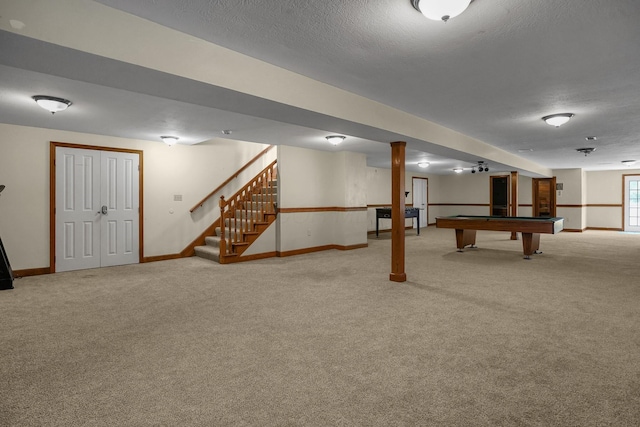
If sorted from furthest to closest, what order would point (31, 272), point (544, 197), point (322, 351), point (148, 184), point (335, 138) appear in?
point (544, 197) → point (148, 184) → point (335, 138) → point (31, 272) → point (322, 351)

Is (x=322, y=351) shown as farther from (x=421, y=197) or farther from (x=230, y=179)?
(x=421, y=197)

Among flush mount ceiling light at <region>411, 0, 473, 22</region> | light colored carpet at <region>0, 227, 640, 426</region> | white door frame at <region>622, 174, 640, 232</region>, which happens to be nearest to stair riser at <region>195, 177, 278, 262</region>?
light colored carpet at <region>0, 227, 640, 426</region>

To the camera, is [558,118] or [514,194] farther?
[514,194]

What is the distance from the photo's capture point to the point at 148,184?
22.8ft

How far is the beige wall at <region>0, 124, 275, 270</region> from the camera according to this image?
552 centimetres

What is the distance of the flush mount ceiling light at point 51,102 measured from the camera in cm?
404

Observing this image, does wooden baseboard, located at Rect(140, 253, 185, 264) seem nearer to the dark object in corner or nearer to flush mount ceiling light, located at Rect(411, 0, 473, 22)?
the dark object in corner

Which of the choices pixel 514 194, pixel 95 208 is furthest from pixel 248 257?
pixel 514 194

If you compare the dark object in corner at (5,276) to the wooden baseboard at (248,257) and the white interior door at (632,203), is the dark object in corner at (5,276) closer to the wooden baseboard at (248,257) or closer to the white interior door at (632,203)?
the wooden baseboard at (248,257)

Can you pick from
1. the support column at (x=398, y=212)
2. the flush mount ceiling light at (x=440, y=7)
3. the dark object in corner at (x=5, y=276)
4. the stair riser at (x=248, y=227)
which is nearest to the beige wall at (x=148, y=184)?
the stair riser at (x=248, y=227)

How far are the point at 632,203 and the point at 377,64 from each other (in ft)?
47.8

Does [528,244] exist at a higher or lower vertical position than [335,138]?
lower

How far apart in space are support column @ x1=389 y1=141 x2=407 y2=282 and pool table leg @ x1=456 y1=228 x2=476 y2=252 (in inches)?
134

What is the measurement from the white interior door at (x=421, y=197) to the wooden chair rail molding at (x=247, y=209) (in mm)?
7629
